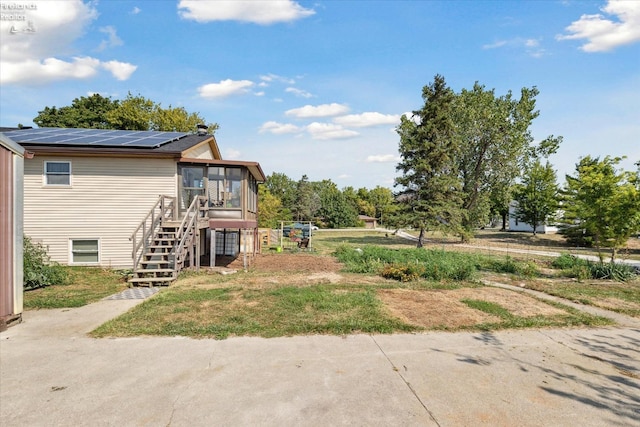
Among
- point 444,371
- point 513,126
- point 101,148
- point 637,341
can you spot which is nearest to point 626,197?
point 637,341

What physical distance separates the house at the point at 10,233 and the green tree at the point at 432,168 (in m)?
22.8

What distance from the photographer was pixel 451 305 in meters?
8.05

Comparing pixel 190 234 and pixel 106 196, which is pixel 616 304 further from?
pixel 106 196

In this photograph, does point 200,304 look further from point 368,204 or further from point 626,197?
point 368,204

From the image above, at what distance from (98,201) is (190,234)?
4.17 meters

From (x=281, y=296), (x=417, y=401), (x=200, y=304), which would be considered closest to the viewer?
(x=417, y=401)

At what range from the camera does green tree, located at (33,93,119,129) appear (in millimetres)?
39400

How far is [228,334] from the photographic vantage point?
611 centimetres

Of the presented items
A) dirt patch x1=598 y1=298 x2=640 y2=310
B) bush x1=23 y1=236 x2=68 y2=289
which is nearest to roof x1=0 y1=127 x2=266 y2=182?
bush x1=23 y1=236 x2=68 y2=289

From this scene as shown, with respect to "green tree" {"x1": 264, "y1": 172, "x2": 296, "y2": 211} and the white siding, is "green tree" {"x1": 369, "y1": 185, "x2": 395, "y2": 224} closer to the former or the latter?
"green tree" {"x1": 264, "y1": 172, "x2": 296, "y2": 211}

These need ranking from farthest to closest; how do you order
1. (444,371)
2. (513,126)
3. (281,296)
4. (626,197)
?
(513,126) → (626,197) → (281,296) → (444,371)

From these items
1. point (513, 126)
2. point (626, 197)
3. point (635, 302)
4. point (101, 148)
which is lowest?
point (635, 302)

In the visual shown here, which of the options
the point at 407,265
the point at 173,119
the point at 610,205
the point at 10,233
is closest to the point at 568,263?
the point at 610,205

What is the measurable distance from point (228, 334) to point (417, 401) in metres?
3.40
